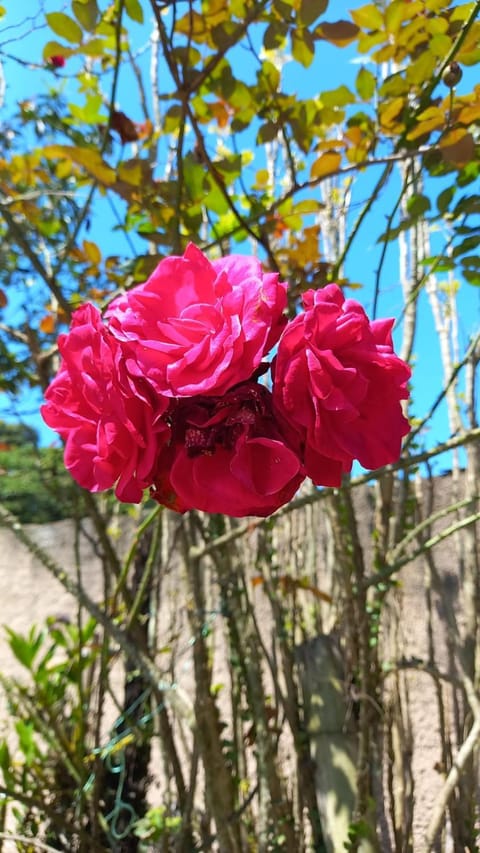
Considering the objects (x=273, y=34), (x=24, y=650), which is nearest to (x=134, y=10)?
(x=273, y=34)

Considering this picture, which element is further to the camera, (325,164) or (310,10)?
(325,164)

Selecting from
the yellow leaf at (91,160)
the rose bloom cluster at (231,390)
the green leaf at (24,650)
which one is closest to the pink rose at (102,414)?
the rose bloom cluster at (231,390)

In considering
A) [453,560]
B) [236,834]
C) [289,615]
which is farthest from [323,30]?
[453,560]

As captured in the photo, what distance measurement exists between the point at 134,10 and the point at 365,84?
314 millimetres

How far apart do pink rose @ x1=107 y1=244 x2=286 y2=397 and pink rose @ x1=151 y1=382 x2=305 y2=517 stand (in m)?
0.02

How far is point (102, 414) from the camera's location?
35 cm

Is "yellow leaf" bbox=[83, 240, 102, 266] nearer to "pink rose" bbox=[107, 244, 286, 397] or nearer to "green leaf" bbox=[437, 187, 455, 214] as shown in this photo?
"green leaf" bbox=[437, 187, 455, 214]

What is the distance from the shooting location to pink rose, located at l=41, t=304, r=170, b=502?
13.2 inches

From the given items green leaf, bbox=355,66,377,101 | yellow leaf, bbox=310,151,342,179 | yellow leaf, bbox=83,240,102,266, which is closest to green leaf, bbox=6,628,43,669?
yellow leaf, bbox=83,240,102,266

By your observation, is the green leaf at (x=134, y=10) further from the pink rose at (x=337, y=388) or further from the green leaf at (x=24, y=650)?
the green leaf at (x=24, y=650)

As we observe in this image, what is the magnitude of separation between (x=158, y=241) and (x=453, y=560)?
1.74 metres

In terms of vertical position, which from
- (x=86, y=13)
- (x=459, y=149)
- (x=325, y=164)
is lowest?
(x=459, y=149)

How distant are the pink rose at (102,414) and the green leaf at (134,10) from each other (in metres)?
0.59

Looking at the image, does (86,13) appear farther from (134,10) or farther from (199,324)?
(199,324)
